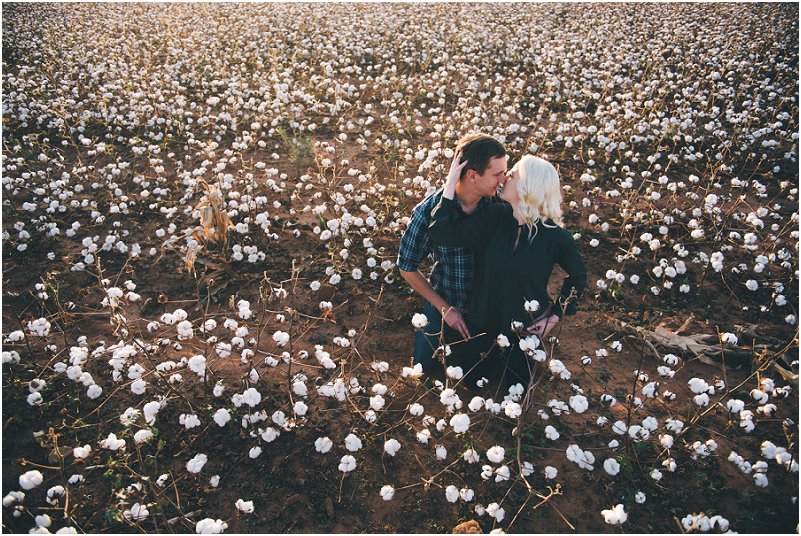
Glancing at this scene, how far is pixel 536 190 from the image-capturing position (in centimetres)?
286

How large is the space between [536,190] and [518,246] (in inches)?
15.5

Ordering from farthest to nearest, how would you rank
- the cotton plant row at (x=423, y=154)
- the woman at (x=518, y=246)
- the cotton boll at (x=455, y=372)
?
1. the cotton plant row at (x=423, y=154)
2. the cotton boll at (x=455, y=372)
3. the woman at (x=518, y=246)

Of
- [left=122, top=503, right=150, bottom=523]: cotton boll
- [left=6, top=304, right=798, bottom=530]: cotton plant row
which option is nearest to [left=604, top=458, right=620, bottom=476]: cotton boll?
[left=6, top=304, right=798, bottom=530]: cotton plant row

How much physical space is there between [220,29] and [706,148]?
11.0m

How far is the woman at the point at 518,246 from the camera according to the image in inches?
115

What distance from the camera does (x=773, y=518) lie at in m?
2.91

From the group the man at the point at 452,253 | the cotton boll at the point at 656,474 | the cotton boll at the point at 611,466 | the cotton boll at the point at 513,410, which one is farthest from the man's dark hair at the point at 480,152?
the cotton boll at the point at 656,474

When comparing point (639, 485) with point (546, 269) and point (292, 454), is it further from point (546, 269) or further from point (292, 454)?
point (292, 454)

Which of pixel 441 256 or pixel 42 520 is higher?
pixel 441 256

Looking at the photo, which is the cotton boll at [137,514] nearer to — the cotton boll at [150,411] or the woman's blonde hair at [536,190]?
the cotton boll at [150,411]

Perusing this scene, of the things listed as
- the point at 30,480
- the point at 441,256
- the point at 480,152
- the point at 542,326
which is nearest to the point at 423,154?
the point at 441,256

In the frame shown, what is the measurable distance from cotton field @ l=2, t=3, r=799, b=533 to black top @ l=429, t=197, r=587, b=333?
36 cm

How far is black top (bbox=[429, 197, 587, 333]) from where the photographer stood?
10.2ft

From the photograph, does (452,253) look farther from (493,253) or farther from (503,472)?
(503,472)
